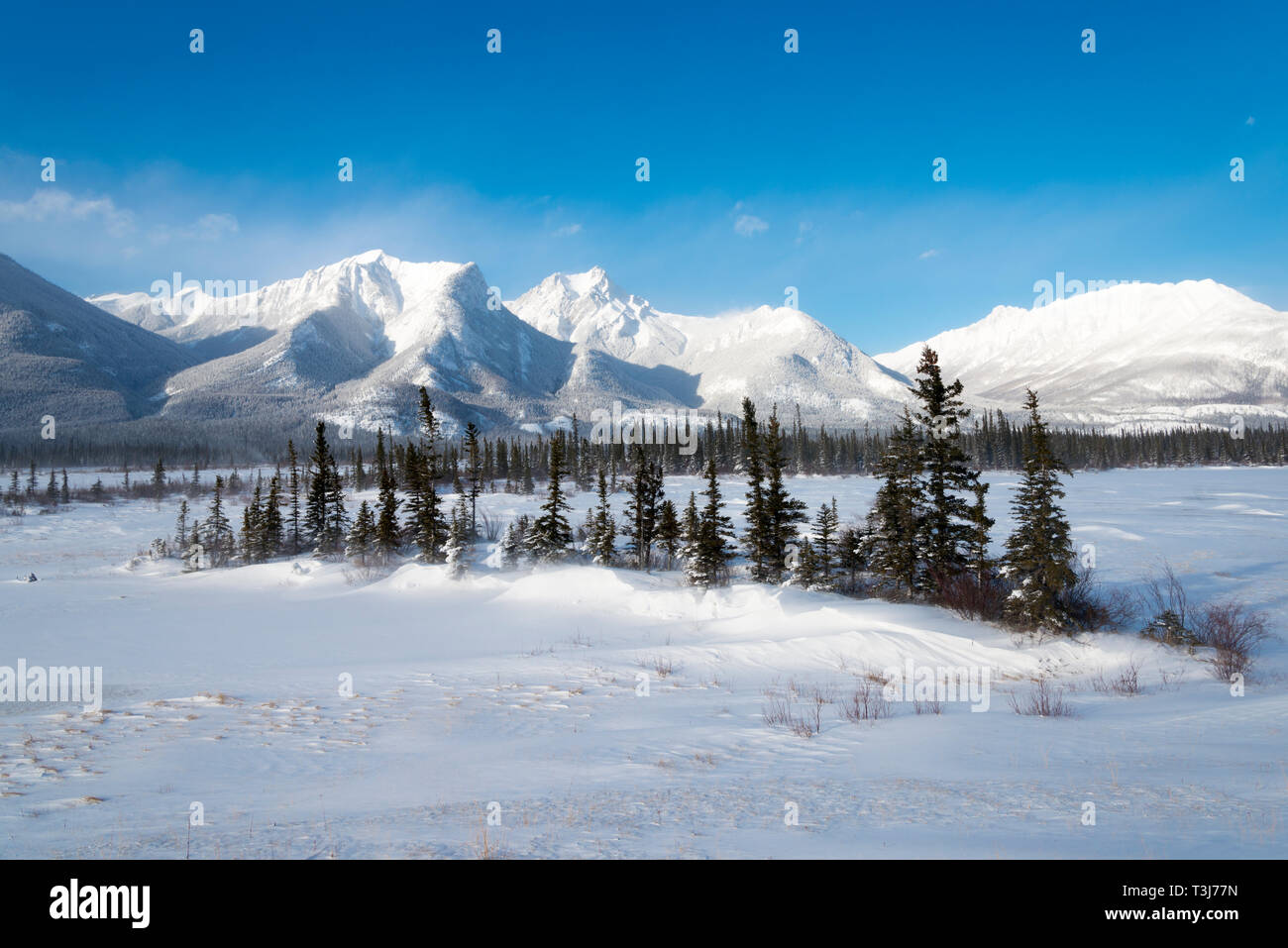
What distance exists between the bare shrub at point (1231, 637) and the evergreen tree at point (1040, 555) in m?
3.58

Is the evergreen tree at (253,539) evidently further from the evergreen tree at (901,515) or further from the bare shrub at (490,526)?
the evergreen tree at (901,515)

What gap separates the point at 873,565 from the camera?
25.6m

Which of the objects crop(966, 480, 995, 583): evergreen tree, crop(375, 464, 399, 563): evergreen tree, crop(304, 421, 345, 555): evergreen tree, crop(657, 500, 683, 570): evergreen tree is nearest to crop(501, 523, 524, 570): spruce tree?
crop(375, 464, 399, 563): evergreen tree

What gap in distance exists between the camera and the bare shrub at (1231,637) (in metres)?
15.3

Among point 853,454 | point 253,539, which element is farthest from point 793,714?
point 853,454

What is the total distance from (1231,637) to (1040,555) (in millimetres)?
5035

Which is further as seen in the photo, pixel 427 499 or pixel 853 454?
pixel 853 454

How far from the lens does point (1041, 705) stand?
1158 centimetres

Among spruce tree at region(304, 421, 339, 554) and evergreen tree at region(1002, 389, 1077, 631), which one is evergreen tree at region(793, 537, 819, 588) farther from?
spruce tree at region(304, 421, 339, 554)

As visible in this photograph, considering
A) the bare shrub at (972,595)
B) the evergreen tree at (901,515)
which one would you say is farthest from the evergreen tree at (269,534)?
the bare shrub at (972,595)

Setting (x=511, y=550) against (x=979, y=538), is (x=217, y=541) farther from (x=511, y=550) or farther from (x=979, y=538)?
(x=979, y=538)

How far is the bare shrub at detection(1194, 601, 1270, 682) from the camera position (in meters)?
15.3
